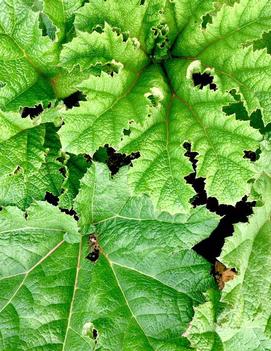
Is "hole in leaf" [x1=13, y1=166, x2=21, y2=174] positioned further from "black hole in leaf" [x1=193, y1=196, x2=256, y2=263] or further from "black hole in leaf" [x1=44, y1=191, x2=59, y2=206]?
"black hole in leaf" [x1=193, y1=196, x2=256, y2=263]

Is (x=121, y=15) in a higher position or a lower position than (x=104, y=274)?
higher

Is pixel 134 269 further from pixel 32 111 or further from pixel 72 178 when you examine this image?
pixel 32 111

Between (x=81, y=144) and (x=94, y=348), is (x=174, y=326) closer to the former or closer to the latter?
(x=94, y=348)

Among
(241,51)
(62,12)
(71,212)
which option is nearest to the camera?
(241,51)

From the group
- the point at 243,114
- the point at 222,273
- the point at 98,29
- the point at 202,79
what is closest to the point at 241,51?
the point at 243,114

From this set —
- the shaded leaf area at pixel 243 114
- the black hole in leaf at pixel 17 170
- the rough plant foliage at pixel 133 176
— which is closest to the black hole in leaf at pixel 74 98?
the rough plant foliage at pixel 133 176

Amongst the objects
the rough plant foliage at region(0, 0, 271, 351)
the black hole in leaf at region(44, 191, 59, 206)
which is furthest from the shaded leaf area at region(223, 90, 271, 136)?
the black hole in leaf at region(44, 191, 59, 206)

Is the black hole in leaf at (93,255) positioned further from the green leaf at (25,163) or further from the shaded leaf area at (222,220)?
the shaded leaf area at (222,220)
